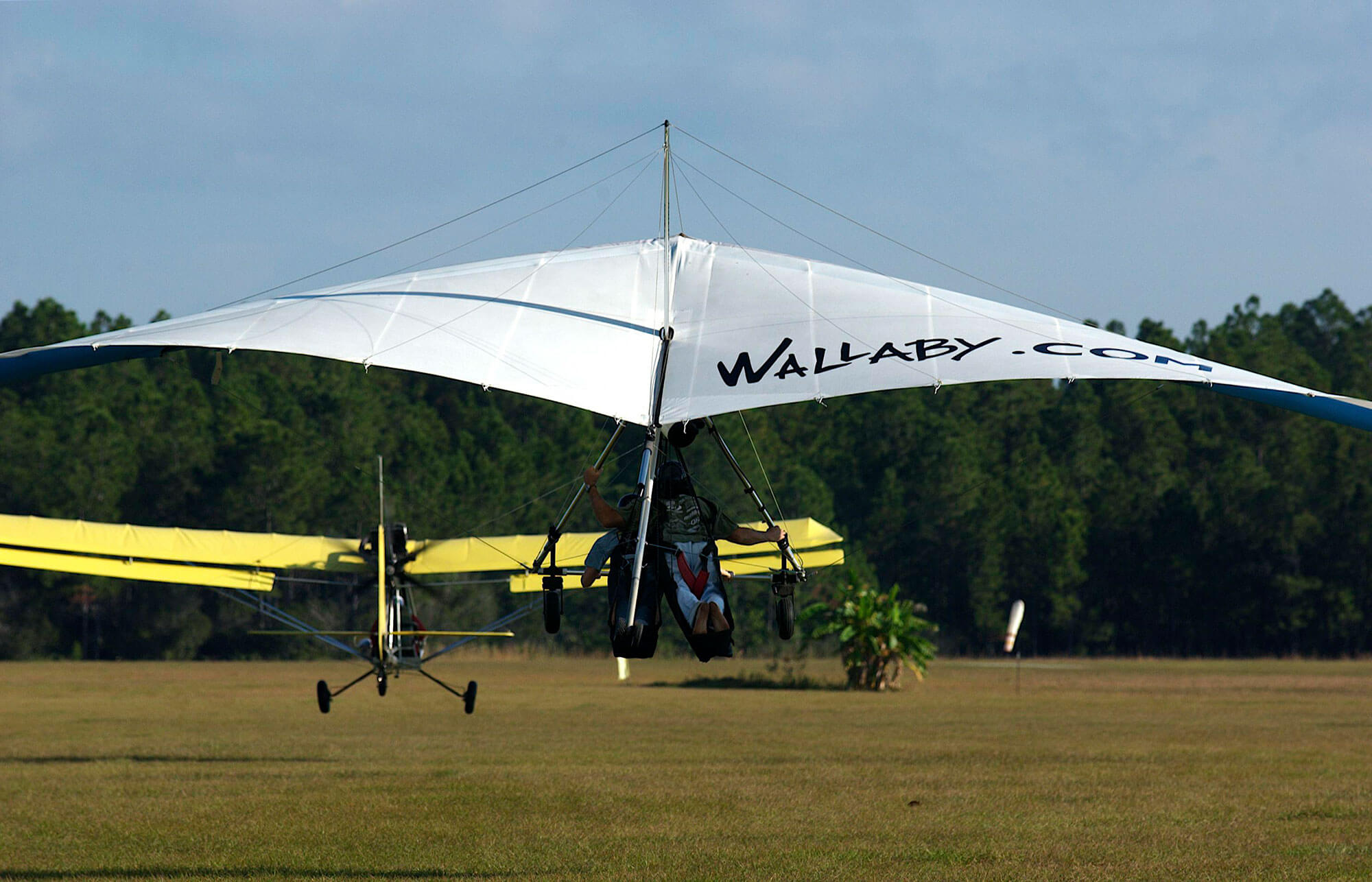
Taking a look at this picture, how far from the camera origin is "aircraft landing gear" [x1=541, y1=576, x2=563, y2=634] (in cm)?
1177

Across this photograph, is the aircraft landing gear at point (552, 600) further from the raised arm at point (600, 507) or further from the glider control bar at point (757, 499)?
the glider control bar at point (757, 499)

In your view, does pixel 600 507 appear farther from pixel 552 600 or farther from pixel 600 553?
pixel 552 600

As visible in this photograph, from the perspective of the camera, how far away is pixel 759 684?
5719 cm

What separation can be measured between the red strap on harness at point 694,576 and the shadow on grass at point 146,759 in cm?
2186

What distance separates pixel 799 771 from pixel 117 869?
45.9 ft

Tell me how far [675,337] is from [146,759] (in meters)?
23.7

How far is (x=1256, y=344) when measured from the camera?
372ft

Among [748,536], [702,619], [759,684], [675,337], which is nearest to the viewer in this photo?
[702,619]

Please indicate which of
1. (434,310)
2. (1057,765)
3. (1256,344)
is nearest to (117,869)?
(434,310)

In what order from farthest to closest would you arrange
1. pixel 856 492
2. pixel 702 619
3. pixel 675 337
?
pixel 856 492, pixel 675 337, pixel 702 619

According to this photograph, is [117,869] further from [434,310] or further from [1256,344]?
[1256,344]

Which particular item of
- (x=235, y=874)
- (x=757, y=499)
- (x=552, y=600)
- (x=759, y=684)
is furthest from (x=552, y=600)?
(x=759, y=684)

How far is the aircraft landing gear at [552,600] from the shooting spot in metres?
11.8

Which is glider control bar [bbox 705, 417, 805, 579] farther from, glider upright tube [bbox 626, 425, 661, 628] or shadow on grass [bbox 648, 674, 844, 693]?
shadow on grass [bbox 648, 674, 844, 693]
